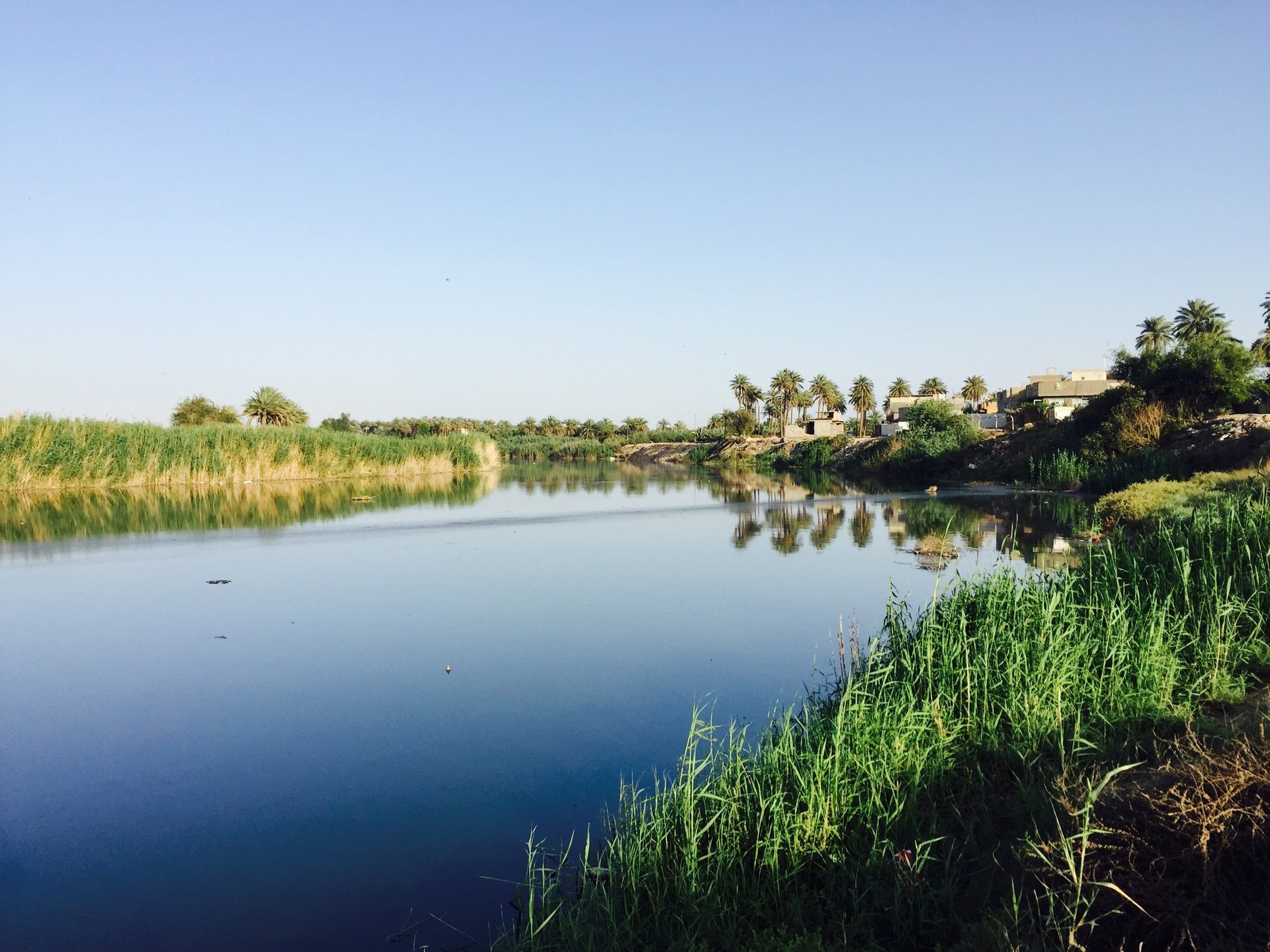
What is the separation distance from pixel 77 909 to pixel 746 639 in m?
7.66

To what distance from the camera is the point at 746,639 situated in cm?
1074

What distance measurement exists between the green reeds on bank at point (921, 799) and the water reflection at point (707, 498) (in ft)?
17.4

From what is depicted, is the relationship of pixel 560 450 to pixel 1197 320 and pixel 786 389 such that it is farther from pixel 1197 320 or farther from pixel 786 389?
pixel 1197 320

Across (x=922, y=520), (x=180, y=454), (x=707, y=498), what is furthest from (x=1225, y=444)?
(x=180, y=454)

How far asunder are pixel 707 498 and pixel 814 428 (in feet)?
156

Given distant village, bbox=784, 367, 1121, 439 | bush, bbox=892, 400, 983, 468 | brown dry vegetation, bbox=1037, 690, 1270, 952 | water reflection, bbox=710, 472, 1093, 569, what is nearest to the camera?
brown dry vegetation, bbox=1037, 690, 1270, 952

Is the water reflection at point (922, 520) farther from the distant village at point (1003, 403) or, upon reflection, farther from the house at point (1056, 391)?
the house at point (1056, 391)

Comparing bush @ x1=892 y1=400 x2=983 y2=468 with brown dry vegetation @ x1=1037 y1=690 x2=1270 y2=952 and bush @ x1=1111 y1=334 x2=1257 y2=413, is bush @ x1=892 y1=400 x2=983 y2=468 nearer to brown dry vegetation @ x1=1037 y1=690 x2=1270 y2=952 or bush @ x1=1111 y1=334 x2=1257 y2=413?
bush @ x1=1111 y1=334 x2=1257 y2=413

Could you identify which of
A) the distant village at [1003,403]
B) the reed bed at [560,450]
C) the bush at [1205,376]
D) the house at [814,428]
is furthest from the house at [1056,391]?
the reed bed at [560,450]

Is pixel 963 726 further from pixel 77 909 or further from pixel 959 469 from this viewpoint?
pixel 959 469

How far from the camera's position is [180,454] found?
35.1 meters

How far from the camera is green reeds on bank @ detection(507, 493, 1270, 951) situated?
411cm

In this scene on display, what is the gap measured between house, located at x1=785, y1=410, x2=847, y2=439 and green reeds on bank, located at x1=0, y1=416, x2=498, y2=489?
38923mm

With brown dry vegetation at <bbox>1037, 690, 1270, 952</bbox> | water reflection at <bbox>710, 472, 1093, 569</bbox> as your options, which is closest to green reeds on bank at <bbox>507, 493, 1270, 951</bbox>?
brown dry vegetation at <bbox>1037, 690, 1270, 952</bbox>
